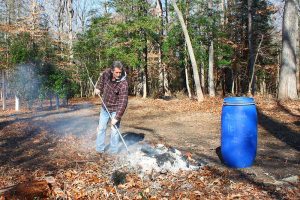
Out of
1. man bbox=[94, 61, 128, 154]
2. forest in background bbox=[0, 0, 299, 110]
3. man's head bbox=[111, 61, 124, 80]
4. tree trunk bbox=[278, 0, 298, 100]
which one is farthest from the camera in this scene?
forest in background bbox=[0, 0, 299, 110]

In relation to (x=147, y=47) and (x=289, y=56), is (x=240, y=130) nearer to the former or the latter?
(x=289, y=56)

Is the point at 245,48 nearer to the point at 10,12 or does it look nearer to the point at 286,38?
the point at 286,38

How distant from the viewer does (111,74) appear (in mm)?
7656

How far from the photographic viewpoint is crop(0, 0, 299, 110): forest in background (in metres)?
17.6

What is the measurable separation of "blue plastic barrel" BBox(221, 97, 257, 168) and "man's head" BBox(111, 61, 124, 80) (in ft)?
7.57

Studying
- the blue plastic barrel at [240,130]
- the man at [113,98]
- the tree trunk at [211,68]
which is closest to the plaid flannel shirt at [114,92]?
the man at [113,98]

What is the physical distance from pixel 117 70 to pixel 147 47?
19.2 m

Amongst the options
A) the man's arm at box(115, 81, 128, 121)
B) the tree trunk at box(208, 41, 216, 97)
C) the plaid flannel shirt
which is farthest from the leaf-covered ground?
the tree trunk at box(208, 41, 216, 97)

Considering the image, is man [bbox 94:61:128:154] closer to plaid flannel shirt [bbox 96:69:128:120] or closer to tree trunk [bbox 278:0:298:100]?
plaid flannel shirt [bbox 96:69:128:120]

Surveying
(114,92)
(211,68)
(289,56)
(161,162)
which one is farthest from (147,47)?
(161,162)

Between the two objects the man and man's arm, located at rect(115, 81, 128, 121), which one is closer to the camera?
man's arm, located at rect(115, 81, 128, 121)

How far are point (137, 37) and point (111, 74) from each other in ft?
58.8

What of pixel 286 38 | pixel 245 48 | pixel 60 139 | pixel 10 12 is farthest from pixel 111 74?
pixel 10 12

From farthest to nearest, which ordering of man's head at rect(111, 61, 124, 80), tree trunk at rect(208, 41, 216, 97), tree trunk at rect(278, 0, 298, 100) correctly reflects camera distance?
tree trunk at rect(208, 41, 216, 97)
tree trunk at rect(278, 0, 298, 100)
man's head at rect(111, 61, 124, 80)
